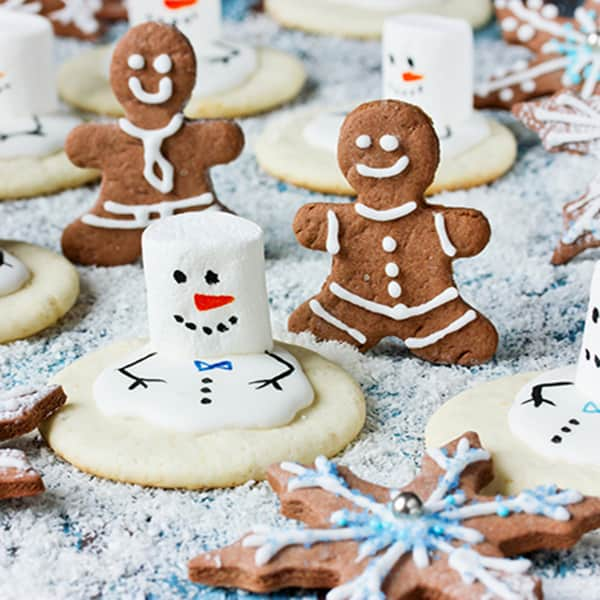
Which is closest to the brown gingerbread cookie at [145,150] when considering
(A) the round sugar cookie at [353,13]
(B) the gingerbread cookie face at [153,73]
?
(B) the gingerbread cookie face at [153,73]

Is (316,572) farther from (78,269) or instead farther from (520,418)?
(78,269)

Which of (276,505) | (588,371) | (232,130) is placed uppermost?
(232,130)

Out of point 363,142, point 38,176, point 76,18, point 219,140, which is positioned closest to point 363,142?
point 363,142

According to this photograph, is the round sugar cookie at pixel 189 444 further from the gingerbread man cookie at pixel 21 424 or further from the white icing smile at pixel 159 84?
the white icing smile at pixel 159 84

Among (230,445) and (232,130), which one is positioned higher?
(232,130)

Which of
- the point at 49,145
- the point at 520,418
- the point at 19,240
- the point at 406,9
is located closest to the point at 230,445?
the point at 520,418

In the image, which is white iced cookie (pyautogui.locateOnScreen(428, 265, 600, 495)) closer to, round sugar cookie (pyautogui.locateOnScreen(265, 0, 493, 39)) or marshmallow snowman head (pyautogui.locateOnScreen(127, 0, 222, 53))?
marshmallow snowman head (pyautogui.locateOnScreen(127, 0, 222, 53))
